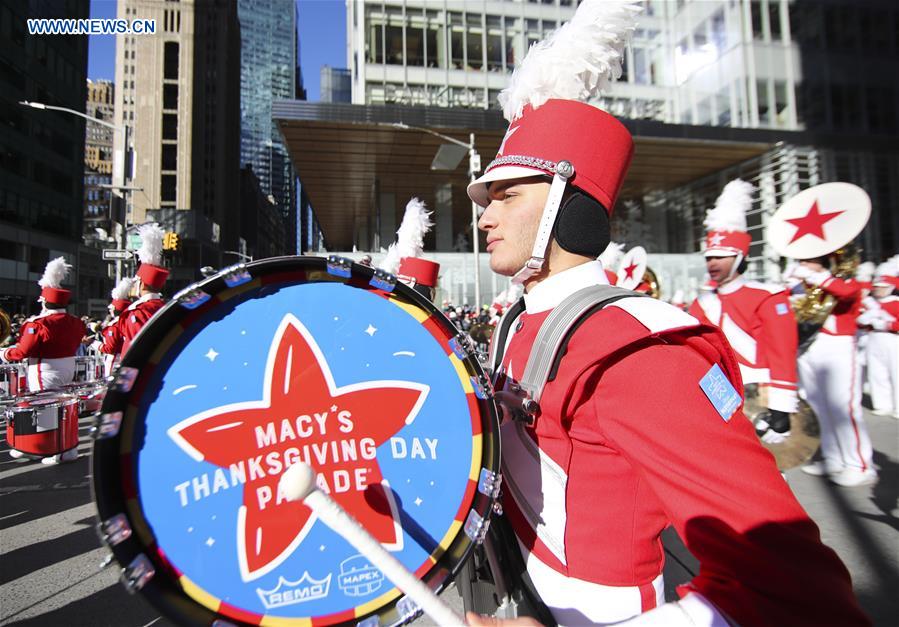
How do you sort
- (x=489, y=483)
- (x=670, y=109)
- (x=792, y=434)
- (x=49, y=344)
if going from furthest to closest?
1. (x=670, y=109)
2. (x=49, y=344)
3. (x=792, y=434)
4. (x=489, y=483)

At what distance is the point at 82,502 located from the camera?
4.89 meters

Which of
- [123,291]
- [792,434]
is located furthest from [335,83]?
[792,434]

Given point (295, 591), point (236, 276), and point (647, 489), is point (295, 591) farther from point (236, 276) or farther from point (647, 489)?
point (647, 489)

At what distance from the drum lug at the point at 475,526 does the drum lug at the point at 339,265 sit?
18.4 inches

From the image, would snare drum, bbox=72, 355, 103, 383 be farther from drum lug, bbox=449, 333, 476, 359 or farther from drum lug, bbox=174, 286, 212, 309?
drum lug, bbox=449, 333, 476, 359

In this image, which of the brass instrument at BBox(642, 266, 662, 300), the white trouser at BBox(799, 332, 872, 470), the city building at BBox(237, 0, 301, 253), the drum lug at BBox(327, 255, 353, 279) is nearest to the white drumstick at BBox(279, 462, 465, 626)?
the drum lug at BBox(327, 255, 353, 279)

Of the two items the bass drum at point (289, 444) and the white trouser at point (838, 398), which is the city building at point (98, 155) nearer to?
the white trouser at point (838, 398)

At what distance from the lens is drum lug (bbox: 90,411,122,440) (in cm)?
73

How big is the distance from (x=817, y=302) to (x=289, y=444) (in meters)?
5.60

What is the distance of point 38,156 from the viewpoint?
122ft

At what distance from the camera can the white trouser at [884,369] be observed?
7898mm

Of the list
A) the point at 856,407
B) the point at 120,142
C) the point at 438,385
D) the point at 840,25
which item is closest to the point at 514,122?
the point at 438,385

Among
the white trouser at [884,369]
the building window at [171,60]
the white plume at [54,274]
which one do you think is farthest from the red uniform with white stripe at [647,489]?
the building window at [171,60]

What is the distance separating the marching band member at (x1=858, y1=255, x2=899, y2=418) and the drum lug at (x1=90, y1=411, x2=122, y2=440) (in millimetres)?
9550
